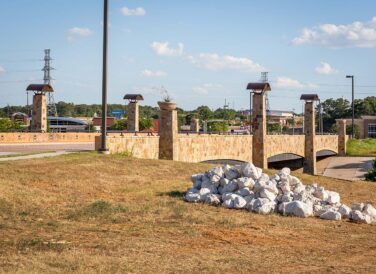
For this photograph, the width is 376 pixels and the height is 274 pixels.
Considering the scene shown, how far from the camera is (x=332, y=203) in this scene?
15.1m

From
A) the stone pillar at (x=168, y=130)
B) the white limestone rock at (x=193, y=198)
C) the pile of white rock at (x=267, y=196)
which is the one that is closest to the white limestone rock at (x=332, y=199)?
the pile of white rock at (x=267, y=196)

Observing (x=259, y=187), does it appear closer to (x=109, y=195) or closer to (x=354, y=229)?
(x=354, y=229)

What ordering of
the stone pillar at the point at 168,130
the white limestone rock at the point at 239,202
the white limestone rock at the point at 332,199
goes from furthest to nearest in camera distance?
the stone pillar at the point at 168,130, the white limestone rock at the point at 332,199, the white limestone rock at the point at 239,202

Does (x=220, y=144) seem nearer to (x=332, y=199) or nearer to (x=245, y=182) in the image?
(x=332, y=199)

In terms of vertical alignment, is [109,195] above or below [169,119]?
below

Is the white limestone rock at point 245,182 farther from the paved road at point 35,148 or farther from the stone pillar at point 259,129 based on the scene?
the stone pillar at point 259,129

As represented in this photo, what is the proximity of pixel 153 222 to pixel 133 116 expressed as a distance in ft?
87.6

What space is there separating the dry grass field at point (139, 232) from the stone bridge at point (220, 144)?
740 centimetres

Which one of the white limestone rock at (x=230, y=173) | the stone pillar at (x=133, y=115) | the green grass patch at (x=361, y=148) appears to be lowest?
the green grass patch at (x=361, y=148)

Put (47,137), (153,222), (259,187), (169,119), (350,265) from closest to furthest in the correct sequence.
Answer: (350,265) < (153,222) < (259,187) < (169,119) < (47,137)

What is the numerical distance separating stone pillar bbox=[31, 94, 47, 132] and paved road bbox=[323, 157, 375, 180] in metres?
25.0

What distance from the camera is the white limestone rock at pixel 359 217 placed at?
541 inches

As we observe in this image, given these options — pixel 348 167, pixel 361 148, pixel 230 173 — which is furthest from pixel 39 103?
pixel 361 148

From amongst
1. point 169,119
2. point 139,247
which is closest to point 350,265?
point 139,247
